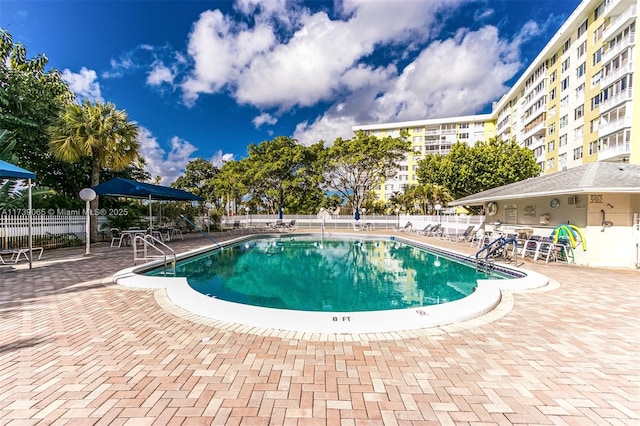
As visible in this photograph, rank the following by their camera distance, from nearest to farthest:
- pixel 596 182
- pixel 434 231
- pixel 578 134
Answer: pixel 596 182
pixel 434 231
pixel 578 134

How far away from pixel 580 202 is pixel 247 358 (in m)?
10.4

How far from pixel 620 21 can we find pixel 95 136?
36.3 m

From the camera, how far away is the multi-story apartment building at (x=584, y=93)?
2130cm

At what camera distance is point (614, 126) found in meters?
22.0

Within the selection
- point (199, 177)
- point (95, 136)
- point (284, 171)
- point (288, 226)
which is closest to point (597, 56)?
point (284, 171)

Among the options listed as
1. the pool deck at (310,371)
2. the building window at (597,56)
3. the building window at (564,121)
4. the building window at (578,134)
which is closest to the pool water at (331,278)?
the pool deck at (310,371)

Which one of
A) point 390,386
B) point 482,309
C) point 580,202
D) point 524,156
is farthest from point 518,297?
point 524,156

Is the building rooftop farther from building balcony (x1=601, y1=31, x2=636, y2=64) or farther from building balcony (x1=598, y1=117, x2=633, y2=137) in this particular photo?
building balcony (x1=601, y1=31, x2=636, y2=64)

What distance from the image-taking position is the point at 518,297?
5094mm

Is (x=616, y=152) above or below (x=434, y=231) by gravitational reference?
above

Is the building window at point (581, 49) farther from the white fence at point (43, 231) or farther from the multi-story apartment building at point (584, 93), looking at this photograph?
the white fence at point (43, 231)

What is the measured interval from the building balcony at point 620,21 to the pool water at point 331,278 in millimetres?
26121

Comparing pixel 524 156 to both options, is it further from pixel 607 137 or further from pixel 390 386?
pixel 390 386

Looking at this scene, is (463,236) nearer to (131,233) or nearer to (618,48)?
(131,233)
